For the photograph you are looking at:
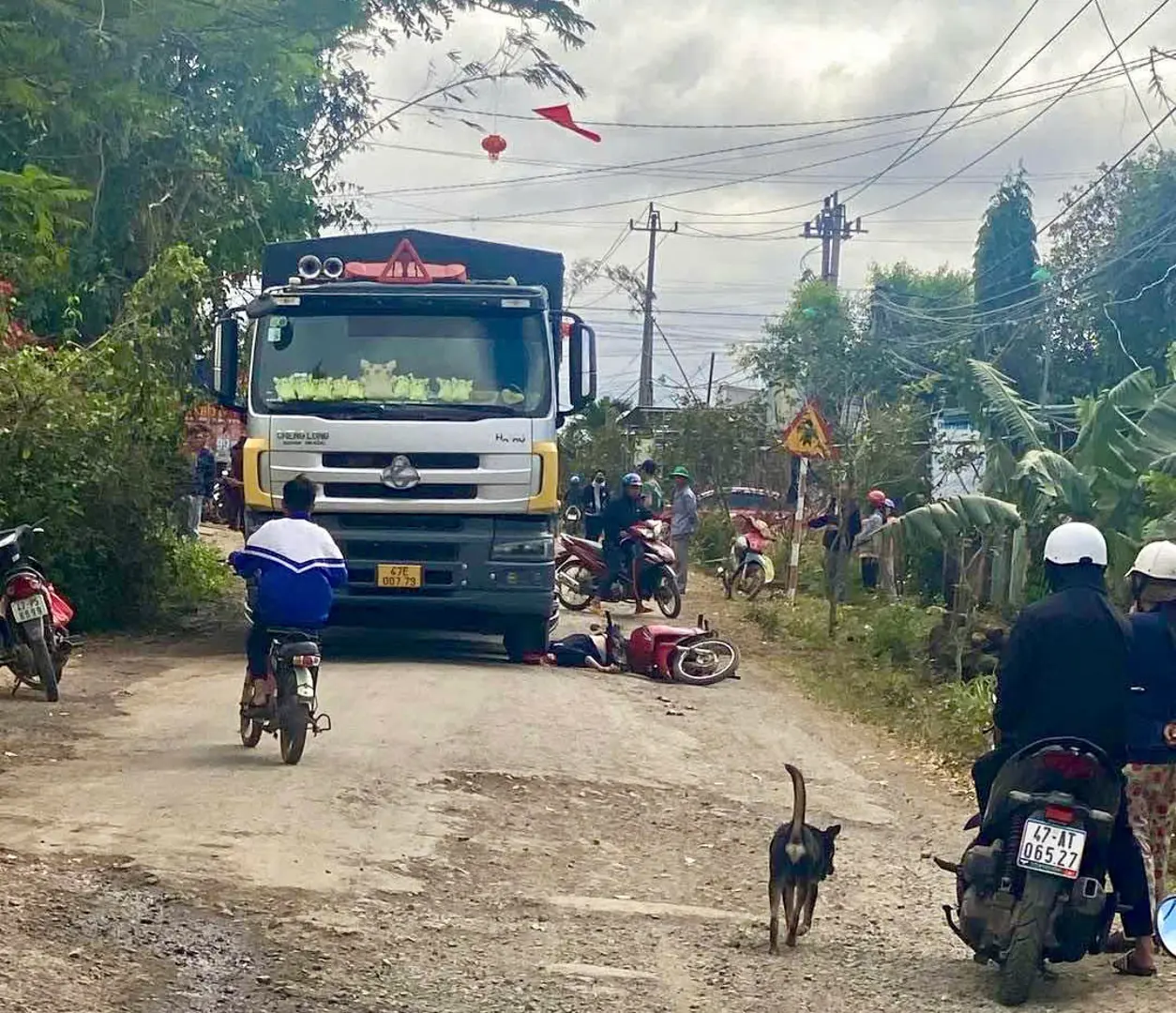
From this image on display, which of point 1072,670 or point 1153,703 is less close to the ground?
point 1072,670

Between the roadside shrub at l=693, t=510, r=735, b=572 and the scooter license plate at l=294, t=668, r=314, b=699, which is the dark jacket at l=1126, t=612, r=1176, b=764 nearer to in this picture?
the scooter license plate at l=294, t=668, r=314, b=699

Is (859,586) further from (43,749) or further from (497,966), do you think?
(497,966)

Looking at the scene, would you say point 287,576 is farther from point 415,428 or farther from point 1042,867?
point 1042,867

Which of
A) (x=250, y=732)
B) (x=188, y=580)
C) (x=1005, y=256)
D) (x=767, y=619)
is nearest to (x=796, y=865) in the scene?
(x=250, y=732)

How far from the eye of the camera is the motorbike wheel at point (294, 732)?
9.39 m

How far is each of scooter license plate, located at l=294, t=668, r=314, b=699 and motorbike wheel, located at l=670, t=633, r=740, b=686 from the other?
20.2 ft

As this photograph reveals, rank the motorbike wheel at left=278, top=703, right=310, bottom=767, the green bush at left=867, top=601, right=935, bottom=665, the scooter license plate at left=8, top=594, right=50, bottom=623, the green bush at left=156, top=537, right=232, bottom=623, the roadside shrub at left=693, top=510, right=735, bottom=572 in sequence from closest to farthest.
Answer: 1. the motorbike wheel at left=278, top=703, right=310, bottom=767
2. the scooter license plate at left=8, top=594, right=50, bottom=623
3. the green bush at left=867, top=601, right=935, bottom=665
4. the green bush at left=156, top=537, right=232, bottom=623
5. the roadside shrub at left=693, top=510, right=735, bottom=572

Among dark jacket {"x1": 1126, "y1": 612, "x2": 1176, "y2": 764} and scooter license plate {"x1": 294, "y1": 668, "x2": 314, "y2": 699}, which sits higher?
dark jacket {"x1": 1126, "y1": 612, "x2": 1176, "y2": 764}

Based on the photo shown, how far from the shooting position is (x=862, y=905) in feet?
24.8

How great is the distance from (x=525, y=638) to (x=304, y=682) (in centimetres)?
590

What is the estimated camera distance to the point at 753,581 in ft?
80.0

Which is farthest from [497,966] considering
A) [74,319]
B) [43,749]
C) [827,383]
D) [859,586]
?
[827,383]

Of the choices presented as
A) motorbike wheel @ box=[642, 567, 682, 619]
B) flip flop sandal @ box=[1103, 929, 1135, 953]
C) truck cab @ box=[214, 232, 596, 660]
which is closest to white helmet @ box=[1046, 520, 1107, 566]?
flip flop sandal @ box=[1103, 929, 1135, 953]

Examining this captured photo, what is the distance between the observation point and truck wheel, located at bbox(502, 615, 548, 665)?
15070mm
